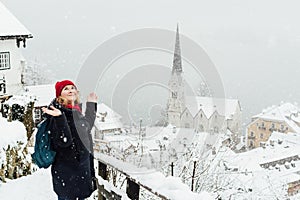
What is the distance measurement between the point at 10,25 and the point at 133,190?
15.9 meters

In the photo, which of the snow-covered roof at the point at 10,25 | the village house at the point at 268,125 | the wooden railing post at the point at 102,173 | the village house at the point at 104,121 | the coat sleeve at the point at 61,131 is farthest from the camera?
the village house at the point at 268,125

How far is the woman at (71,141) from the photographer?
318cm

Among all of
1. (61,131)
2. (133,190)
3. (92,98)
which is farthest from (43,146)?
(133,190)

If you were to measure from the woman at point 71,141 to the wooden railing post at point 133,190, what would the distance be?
13.8 inches

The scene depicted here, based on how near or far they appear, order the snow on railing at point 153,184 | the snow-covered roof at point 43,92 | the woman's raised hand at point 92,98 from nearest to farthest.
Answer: the snow on railing at point 153,184 → the woman's raised hand at point 92,98 → the snow-covered roof at point 43,92

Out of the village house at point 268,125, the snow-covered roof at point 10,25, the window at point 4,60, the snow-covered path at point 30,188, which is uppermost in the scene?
the snow-covered roof at point 10,25

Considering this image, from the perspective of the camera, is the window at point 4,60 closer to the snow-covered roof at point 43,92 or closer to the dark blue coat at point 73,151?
the snow-covered roof at point 43,92

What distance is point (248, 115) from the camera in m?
70.3

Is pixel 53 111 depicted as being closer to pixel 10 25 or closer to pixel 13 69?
pixel 10 25

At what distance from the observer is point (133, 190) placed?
3535 mm

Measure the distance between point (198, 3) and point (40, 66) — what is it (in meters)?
69.6

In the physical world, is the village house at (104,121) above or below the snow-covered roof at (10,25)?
below

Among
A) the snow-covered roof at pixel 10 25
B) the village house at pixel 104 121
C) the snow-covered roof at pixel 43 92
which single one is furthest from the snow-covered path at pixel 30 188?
the snow-covered roof at pixel 43 92

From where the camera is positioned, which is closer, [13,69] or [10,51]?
[10,51]
